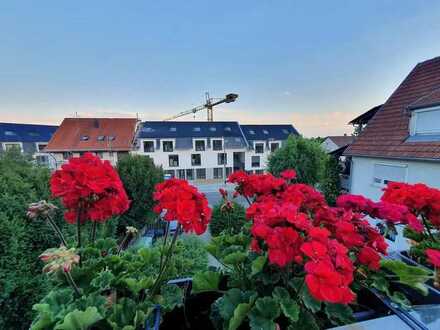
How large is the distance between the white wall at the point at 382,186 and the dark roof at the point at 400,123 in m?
0.26

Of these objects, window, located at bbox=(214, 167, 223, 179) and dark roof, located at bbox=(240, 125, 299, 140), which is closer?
window, located at bbox=(214, 167, 223, 179)

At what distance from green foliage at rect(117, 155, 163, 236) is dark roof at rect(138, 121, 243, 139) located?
1257 cm

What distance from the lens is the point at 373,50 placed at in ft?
20.7

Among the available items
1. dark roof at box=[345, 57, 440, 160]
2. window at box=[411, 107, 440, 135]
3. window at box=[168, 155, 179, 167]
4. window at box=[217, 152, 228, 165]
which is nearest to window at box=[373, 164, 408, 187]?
dark roof at box=[345, 57, 440, 160]

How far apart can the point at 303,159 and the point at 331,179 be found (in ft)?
5.50

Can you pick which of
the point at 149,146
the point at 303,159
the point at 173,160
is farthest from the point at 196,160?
the point at 303,159

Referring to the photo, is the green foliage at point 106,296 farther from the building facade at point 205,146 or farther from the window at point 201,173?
the window at point 201,173

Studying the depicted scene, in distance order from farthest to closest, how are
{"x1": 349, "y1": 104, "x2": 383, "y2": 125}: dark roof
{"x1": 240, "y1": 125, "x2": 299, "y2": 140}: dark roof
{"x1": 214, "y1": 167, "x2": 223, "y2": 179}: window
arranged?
{"x1": 240, "y1": 125, "x2": 299, "y2": 140}: dark roof
{"x1": 214, "y1": 167, "x2": 223, "y2": 179}: window
{"x1": 349, "y1": 104, "x2": 383, "y2": 125}: dark roof

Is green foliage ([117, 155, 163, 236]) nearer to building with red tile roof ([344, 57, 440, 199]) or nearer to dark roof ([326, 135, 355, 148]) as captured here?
building with red tile roof ([344, 57, 440, 199])

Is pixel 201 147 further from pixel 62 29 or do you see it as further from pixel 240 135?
pixel 62 29

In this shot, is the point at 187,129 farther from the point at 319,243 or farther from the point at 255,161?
the point at 319,243

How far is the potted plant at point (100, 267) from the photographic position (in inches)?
31.3

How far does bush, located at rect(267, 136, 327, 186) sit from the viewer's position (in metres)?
10.9

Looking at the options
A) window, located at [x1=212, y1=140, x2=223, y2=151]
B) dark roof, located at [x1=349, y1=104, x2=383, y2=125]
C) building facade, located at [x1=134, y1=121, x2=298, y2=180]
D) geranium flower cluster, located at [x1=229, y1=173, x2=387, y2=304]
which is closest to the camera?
geranium flower cluster, located at [x1=229, y1=173, x2=387, y2=304]
